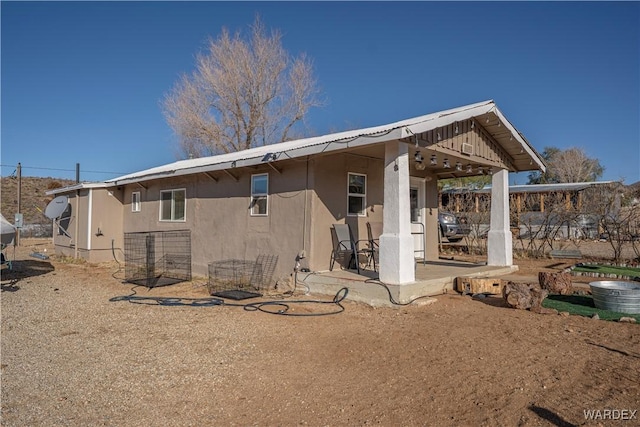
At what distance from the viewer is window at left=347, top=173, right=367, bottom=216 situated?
8430 millimetres

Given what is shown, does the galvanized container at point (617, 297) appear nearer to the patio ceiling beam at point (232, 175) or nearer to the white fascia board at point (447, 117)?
the white fascia board at point (447, 117)

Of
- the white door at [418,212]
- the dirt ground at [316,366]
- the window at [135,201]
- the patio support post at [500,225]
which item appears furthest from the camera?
the window at [135,201]

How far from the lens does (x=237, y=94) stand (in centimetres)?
2139

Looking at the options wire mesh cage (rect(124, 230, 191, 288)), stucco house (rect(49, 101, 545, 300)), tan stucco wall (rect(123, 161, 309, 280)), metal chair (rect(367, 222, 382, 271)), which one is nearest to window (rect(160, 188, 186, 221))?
stucco house (rect(49, 101, 545, 300))

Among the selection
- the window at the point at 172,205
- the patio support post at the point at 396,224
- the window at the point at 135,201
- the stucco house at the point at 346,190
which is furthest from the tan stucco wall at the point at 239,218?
the patio support post at the point at 396,224

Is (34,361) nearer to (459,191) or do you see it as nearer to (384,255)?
(384,255)

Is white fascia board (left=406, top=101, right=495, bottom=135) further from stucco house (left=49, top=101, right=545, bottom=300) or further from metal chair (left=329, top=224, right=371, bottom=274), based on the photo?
metal chair (left=329, top=224, right=371, bottom=274)

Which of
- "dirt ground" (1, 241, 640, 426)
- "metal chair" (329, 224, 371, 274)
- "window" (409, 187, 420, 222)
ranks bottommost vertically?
"dirt ground" (1, 241, 640, 426)

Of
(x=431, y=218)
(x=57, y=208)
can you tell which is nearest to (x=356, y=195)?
(x=431, y=218)

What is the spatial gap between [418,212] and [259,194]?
4.14m

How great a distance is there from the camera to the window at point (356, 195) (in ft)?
27.7

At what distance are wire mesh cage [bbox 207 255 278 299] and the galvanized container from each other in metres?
5.28

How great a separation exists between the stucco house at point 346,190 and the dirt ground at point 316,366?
165 centimetres

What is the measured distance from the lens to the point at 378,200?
9.04m
